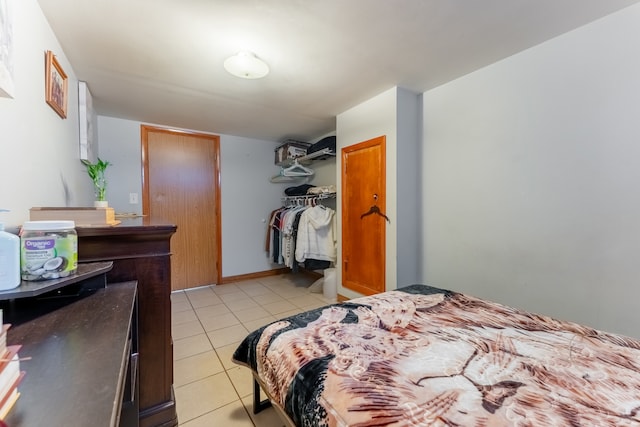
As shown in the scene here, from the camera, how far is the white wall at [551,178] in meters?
1.48

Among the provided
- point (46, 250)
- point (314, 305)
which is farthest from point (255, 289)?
point (46, 250)

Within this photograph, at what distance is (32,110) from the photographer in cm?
122

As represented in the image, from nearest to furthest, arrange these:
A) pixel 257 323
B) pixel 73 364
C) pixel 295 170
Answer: pixel 73 364
pixel 257 323
pixel 295 170

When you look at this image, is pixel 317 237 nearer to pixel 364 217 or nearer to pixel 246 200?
pixel 364 217

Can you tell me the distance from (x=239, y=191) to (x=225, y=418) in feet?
9.97

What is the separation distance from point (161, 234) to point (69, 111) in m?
1.46

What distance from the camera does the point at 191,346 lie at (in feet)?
6.99

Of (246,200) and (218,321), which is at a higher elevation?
(246,200)

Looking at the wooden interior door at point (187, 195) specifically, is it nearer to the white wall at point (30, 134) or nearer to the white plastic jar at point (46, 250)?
the white wall at point (30, 134)

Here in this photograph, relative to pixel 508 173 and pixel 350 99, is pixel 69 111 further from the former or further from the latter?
pixel 508 173

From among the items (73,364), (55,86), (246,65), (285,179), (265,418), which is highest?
(246,65)

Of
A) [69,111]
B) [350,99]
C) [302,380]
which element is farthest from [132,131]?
[302,380]

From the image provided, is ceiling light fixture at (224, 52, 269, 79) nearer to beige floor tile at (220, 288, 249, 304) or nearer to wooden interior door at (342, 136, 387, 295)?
wooden interior door at (342, 136, 387, 295)

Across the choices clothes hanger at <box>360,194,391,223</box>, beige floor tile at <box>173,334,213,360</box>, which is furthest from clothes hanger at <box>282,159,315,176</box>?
beige floor tile at <box>173,334,213,360</box>
